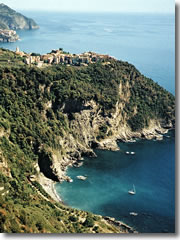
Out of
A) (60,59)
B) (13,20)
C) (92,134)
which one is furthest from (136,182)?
(13,20)

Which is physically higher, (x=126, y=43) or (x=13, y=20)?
(x=13, y=20)

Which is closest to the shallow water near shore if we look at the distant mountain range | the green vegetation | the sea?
the sea

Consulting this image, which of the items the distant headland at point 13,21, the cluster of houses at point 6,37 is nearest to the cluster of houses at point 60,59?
the cluster of houses at point 6,37

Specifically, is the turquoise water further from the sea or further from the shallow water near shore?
the shallow water near shore

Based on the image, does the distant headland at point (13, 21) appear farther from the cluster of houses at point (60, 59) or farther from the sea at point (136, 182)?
the sea at point (136, 182)

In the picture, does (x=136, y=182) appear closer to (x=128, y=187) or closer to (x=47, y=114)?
(x=128, y=187)

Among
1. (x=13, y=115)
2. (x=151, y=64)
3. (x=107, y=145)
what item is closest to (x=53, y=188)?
(x=13, y=115)
